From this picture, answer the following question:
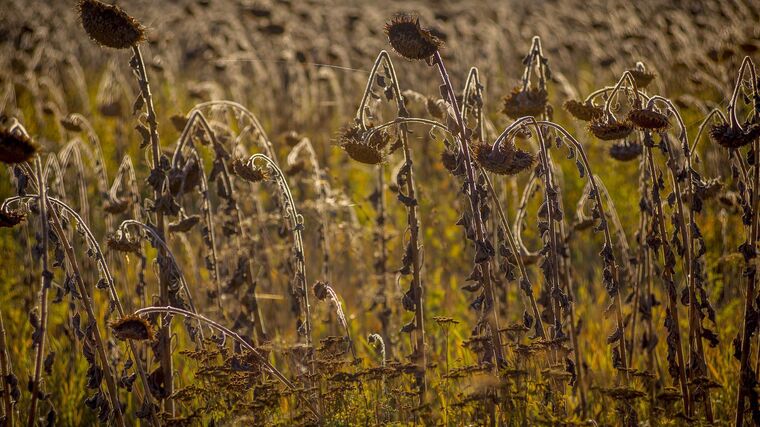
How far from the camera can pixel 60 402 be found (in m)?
4.28

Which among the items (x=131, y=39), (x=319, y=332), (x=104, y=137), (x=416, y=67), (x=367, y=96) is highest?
(x=416, y=67)

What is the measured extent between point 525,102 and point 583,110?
0.27 m

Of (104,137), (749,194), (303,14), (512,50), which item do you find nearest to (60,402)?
(749,194)

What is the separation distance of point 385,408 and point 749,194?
1.79 metres

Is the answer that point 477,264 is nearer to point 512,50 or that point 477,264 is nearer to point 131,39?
point 131,39

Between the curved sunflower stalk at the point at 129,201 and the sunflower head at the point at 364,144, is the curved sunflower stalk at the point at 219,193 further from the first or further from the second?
the sunflower head at the point at 364,144

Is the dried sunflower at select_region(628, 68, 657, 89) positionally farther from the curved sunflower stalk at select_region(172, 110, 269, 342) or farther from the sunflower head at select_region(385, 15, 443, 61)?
the curved sunflower stalk at select_region(172, 110, 269, 342)

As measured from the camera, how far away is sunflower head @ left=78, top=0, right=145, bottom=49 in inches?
126

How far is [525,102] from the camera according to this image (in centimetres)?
361

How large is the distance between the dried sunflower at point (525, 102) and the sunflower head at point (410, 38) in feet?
2.19

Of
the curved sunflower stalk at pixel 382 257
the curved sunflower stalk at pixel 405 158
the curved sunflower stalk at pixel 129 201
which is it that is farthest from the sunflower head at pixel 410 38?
the curved sunflower stalk at pixel 129 201

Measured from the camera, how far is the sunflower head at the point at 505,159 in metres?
3.01

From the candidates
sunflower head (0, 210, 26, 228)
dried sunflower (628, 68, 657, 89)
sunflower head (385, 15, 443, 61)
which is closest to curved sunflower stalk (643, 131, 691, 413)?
dried sunflower (628, 68, 657, 89)

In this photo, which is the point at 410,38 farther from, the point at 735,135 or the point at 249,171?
the point at 735,135
